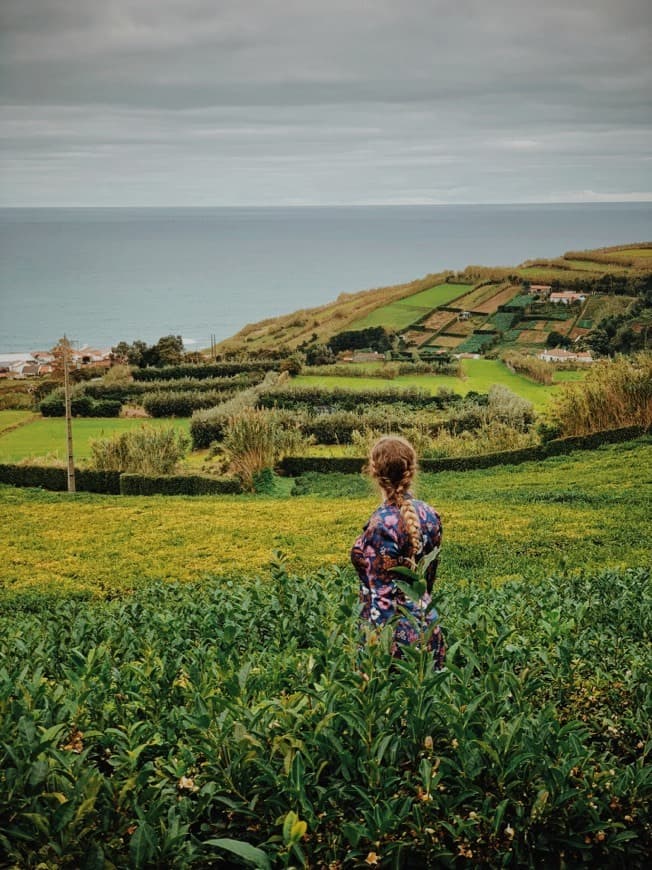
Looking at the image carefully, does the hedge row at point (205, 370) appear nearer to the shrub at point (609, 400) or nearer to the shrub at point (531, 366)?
the shrub at point (531, 366)

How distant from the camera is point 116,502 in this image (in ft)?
38.8

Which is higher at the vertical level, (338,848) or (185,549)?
(338,848)

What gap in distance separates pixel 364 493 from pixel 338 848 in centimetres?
1046

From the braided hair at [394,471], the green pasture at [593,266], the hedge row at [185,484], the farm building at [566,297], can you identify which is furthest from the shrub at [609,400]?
the braided hair at [394,471]

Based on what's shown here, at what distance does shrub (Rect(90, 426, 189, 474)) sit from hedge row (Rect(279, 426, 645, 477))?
6.70 ft

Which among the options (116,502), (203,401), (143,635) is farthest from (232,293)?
(143,635)

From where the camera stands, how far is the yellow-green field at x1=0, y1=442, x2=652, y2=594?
7145mm

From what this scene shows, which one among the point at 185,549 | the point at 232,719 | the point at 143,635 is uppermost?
the point at 232,719

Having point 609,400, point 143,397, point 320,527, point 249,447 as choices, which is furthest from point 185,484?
point 143,397

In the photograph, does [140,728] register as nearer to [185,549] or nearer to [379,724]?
[379,724]

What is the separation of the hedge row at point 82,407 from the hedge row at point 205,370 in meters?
3.18

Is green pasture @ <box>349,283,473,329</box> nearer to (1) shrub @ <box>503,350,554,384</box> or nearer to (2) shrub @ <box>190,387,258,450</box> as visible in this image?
(1) shrub @ <box>503,350,554,384</box>

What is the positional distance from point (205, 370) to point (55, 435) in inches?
292

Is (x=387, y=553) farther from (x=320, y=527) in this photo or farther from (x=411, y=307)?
(x=411, y=307)
